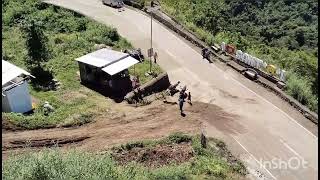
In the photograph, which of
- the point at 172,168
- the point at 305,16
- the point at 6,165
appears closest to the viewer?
the point at 6,165

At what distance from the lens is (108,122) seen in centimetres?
2745

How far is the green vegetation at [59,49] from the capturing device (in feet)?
90.8

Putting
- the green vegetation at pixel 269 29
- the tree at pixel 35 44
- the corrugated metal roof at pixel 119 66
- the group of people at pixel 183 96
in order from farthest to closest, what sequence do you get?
the green vegetation at pixel 269 29 → the tree at pixel 35 44 → the corrugated metal roof at pixel 119 66 → the group of people at pixel 183 96

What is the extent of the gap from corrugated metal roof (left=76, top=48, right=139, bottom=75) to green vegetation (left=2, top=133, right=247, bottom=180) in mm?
7171

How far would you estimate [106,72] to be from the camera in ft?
102

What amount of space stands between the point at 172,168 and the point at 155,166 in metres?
1.28

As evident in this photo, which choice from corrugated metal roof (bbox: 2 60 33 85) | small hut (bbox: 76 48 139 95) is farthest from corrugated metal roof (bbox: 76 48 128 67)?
corrugated metal roof (bbox: 2 60 33 85)

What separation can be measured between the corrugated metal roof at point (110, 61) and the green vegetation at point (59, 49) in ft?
5.12

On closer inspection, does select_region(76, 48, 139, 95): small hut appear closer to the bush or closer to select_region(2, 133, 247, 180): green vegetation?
select_region(2, 133, 247, 180): green vegetation

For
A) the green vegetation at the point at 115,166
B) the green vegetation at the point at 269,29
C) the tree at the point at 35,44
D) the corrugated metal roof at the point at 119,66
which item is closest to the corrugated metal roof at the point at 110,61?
the corrugated metal roof at the point at 119,66

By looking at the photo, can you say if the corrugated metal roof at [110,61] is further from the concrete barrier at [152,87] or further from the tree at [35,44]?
the tree at [35,44]

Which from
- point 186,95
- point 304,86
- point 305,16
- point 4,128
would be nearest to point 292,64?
point 304,86

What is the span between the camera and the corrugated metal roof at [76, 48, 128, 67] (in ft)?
103

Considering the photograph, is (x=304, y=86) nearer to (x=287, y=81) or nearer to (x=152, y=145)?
(x=287, y=81)
